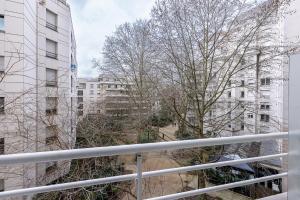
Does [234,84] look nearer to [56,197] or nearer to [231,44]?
[231,44]

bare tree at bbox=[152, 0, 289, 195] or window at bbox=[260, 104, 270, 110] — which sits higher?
bare tree at bbox=[152, 0, 289, 195]

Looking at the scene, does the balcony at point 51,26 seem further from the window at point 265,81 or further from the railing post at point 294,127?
the railing post at point 294,127

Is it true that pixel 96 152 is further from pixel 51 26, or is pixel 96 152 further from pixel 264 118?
pixel 51 26

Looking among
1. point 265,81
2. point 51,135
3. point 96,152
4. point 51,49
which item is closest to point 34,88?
point 51,135

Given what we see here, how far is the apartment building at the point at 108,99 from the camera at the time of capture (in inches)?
276

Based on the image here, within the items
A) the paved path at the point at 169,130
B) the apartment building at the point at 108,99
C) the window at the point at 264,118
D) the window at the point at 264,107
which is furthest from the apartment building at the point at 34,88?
the window at the point at 264,107

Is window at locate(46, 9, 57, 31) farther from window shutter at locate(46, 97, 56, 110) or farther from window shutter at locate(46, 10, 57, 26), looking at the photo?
window shutter at locate(46, 97, 56, 110)

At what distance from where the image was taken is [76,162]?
4562 millimetres

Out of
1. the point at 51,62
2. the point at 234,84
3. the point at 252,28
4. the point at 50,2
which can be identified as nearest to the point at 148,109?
the point at 234,84

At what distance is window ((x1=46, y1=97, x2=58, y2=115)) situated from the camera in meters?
6.12

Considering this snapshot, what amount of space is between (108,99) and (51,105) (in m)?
3.09

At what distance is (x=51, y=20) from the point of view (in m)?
12.2

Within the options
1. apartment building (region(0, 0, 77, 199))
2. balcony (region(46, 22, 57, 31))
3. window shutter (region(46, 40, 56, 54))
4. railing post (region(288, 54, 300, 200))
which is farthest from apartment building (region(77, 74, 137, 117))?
railing post (region(288, 54, 300, 200))

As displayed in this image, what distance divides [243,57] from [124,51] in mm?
6427
